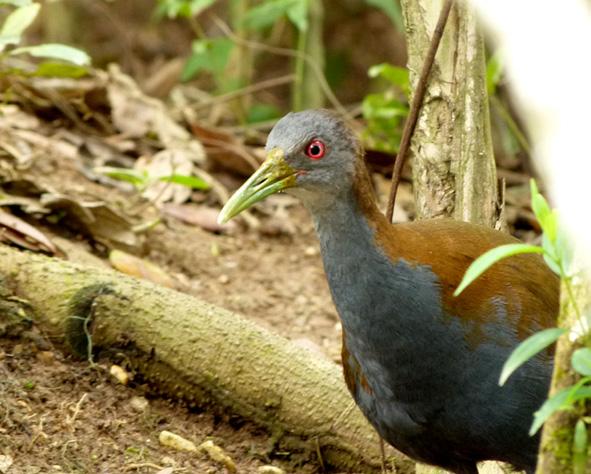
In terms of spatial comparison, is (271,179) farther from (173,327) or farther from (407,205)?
(407,205)

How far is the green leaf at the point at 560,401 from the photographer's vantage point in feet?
6.89

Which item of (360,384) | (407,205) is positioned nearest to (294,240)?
(407,205)

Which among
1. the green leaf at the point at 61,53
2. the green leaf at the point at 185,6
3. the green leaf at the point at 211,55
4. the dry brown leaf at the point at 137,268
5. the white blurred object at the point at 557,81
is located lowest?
the dry brown leaf at the point at 137,268

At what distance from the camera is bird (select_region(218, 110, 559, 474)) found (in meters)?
3.09

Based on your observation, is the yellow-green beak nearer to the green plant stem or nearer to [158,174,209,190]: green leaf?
[158,174,209,190]: green leaf

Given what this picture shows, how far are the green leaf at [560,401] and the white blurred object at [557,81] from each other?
0.40 m

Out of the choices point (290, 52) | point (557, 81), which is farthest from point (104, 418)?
point (290, 52)

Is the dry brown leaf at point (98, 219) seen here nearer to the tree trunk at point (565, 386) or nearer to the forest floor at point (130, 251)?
the forest floor at point (130, 251)

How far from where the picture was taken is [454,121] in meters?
3.71

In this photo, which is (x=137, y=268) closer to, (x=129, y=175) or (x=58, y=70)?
(x=129, y=175)

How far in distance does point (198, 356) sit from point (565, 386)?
1814mm

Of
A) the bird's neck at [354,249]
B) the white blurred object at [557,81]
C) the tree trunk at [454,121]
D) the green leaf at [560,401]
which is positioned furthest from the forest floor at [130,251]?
the white blurred object at [557,81]

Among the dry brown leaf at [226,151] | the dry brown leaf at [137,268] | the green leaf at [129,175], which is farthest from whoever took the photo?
the dry brown leaf at [226,151]

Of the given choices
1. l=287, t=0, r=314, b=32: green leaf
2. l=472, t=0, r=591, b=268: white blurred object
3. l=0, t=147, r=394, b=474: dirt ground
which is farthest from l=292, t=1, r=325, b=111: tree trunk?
l=472, t=0, r=591, b=268: white blurred object
